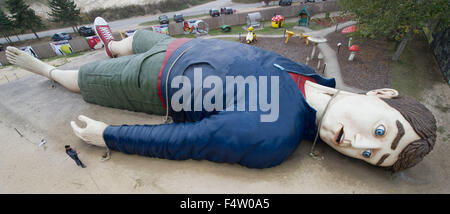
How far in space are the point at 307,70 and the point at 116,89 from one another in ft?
16.4

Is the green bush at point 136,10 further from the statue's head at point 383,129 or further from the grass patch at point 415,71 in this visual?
the statue's head at point 383,129

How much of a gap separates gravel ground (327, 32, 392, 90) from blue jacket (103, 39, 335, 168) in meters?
4.82

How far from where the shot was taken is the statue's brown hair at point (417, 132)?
294cm

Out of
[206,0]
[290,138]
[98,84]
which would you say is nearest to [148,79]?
[98,84]

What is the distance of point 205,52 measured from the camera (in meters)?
4.30

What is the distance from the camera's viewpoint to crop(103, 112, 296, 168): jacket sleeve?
3.33 meters

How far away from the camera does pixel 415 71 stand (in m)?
8.22

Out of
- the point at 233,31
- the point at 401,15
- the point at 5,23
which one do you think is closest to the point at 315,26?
the point at 233,31

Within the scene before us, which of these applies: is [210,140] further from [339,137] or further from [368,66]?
[368,66]

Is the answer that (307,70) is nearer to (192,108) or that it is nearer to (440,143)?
(192,108)

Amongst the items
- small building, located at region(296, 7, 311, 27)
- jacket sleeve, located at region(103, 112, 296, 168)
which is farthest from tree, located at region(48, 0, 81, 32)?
small building, located at region(296, 7, 311, 27)

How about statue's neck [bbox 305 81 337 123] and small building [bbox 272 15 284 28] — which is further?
small building [bbox 272 15 284 28]

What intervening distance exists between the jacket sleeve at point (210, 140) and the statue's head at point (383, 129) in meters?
1.24

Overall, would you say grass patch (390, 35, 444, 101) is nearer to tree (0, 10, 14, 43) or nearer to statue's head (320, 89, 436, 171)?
statue's head (320, 89, 436, 171)
